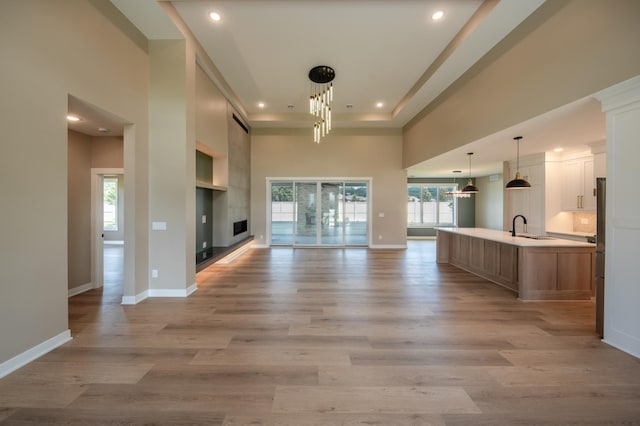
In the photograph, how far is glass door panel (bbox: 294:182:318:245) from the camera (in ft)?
27.9

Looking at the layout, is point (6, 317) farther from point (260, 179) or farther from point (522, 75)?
point (260, 179)

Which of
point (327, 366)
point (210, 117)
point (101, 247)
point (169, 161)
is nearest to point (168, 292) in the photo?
point (101, 247)

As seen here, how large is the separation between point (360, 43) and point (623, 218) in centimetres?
408

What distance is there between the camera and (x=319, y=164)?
8.34m

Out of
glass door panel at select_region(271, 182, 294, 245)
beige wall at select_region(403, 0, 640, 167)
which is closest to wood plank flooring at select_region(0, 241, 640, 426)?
beige wall at select_region(403, 0, 640, 167)

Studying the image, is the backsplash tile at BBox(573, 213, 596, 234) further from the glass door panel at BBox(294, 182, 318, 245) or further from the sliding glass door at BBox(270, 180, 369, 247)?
the glass door panel at BBox(294, 182, 318, 245)

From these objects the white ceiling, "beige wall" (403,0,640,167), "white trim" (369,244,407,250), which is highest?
the white ceiling

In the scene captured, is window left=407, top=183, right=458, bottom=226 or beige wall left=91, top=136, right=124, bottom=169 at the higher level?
beige wall left=91, top=136, right=124, bottom=169

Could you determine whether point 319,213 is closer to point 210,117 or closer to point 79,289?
point 210,117

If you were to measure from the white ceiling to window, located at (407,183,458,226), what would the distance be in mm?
5064

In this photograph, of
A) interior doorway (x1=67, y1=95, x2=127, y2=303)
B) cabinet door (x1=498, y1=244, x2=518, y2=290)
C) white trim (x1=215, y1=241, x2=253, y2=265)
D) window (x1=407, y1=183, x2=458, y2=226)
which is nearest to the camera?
interior doorway (x1=67, y1=95, x2=127, y2=303)

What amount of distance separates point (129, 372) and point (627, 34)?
526cm

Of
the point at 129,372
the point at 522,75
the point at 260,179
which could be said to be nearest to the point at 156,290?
the point at 129,372

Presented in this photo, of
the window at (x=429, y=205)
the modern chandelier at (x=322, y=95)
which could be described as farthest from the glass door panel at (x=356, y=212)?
the window at (x=429, y=205)
